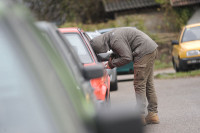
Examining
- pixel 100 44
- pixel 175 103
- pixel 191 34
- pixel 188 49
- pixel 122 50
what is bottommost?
pixel 175 103

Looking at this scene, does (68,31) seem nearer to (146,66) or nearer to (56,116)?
(146,66)

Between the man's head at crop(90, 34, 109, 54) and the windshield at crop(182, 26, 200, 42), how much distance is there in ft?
30.3

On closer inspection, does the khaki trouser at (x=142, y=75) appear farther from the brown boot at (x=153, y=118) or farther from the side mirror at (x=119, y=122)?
the side mirror at (x=119, y=122)

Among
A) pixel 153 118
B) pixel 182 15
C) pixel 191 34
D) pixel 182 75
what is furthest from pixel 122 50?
pixel 182 15

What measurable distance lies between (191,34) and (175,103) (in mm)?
6971

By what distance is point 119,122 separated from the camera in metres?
2.16

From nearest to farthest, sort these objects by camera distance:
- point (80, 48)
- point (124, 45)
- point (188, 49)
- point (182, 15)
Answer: point (124, 45)
point (80, 48)
point (188, 49)
point (182, 15)

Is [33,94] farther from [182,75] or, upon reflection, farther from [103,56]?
[182,75]

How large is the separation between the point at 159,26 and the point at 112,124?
31368 millimetres

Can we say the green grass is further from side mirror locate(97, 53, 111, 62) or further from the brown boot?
side mirror locate(97, 53, 111, 62)

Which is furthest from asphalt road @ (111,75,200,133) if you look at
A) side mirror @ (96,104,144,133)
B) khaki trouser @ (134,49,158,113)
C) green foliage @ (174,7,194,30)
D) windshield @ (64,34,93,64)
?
green foliage @ (174,7,194,30)

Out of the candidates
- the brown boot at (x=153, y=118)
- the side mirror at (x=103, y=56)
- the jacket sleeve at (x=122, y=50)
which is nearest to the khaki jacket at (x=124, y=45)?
the jacket sleeve at (x=122, y=50)

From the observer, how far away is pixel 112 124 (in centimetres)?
215

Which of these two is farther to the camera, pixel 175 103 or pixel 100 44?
pixel 175 103
